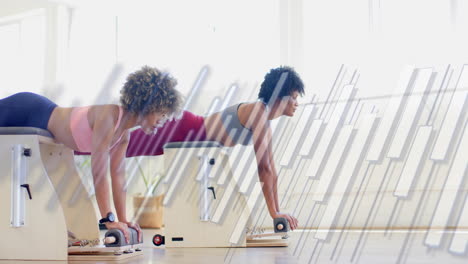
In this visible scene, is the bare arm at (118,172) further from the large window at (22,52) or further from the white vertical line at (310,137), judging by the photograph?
the large window at (22,52)

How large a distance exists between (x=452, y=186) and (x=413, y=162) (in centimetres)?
23

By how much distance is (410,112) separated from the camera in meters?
2.88

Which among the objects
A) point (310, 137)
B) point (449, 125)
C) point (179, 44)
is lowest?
point (310, 137)

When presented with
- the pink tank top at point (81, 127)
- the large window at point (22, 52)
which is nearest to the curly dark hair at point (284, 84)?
the pink tank top at point (81, 127)

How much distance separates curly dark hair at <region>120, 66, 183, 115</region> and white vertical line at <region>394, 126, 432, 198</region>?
61.3 inches

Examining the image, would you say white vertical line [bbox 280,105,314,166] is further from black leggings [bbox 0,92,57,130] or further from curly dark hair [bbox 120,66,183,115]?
black leggings [bbox 0,92,57,130]

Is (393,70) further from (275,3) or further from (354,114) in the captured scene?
(275,3)

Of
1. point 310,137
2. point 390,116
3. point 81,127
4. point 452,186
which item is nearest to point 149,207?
point 310,137

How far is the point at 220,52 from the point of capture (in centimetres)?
353

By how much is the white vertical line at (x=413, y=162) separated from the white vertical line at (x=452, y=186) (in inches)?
6.5

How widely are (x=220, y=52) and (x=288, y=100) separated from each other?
147 centimetres

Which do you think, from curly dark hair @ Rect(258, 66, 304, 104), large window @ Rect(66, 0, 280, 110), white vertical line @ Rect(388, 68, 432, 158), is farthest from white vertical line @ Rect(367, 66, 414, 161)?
curly dark hair @ Rect(258, 66, 304, 104)

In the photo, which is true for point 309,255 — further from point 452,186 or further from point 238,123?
point 452,186

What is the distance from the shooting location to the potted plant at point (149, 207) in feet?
12.2
